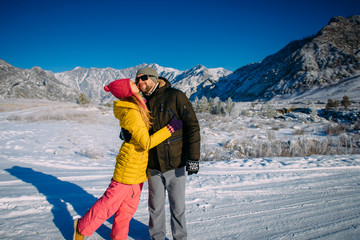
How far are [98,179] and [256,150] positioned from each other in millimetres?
4689

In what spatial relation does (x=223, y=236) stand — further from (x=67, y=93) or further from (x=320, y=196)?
(x=67, y=93)

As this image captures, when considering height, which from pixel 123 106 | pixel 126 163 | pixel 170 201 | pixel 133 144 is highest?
pixel 123 106

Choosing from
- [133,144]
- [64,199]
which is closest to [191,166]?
[133,144]

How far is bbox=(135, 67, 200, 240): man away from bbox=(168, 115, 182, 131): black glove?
89 mm

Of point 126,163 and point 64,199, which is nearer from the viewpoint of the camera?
point 126,163

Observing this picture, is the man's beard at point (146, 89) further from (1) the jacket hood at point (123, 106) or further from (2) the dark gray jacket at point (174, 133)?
(1) the jacket hood at point (123, 106)

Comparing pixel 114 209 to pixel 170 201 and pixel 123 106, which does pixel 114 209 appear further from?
pixel 123 106

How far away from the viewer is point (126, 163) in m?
1.73

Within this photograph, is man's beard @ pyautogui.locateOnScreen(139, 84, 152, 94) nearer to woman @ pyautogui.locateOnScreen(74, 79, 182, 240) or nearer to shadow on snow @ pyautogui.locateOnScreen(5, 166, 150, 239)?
woman @ pyautogui.locateOnScreen(74, 79, 182, 240)

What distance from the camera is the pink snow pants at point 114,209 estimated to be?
1.65 meters

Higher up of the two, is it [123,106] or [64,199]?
[123,106]

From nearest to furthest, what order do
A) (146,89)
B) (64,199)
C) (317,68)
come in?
(146,89) < (64,199) < (317,68)

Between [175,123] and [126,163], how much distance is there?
24.8 inches

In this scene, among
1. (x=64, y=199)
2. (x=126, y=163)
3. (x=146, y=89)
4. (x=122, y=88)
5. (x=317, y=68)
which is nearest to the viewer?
(x=122, y=88)
